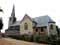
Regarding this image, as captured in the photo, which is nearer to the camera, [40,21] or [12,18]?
[40,21]

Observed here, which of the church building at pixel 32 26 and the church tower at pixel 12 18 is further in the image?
the church tower at pixel 12 18

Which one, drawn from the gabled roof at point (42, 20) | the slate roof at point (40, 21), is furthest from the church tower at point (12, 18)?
the gabled roof at point (42, 20)

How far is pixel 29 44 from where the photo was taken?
3852 mm

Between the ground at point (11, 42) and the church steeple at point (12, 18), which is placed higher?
A: the church steeple at point (12, 18)

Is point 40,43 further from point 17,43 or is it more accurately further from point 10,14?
point 10,14

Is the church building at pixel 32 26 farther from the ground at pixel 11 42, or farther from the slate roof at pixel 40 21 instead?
the ground at pixel 11 42

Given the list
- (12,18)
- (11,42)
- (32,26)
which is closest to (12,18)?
(12,18)

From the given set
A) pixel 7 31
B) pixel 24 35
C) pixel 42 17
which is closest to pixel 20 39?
pixel 24 35

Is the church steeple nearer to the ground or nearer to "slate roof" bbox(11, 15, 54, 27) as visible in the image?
"slate roof" bbox(11, 15, 54, 27)

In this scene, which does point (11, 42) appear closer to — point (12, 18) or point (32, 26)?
point (32, 26)

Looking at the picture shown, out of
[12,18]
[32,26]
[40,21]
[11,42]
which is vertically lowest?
[11,42]

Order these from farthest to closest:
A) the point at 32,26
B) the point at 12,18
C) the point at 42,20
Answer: the point at 12,18 < the point at 42,20 < the point at 32,26

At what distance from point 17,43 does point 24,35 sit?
28 centimetres

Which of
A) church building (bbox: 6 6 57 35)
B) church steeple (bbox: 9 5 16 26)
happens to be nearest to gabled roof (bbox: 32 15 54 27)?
church building (bbox: 6 6 57 35)
